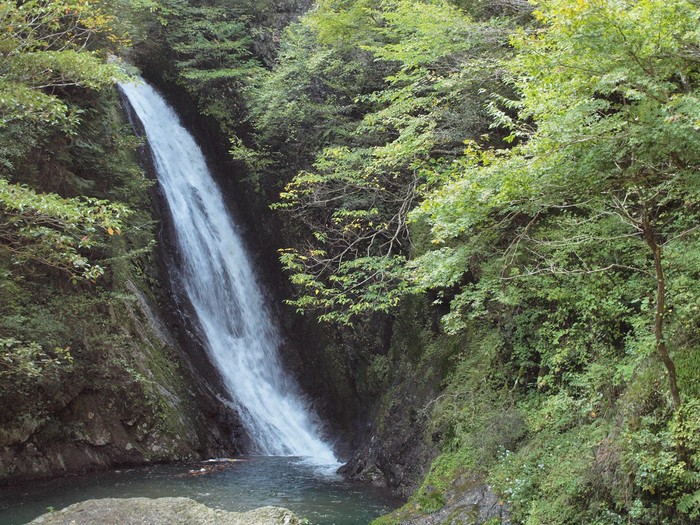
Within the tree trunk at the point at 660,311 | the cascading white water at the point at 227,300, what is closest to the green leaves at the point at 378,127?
the cascading white water at the point at 227,300

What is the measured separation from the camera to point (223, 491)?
360 inches

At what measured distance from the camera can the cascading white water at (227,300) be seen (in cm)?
1416

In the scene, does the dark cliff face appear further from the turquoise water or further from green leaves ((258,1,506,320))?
green leaves ((258,1,506,320))

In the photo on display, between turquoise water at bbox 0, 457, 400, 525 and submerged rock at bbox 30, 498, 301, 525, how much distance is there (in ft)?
4.03

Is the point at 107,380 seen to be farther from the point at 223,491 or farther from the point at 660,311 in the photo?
the point at 660,311

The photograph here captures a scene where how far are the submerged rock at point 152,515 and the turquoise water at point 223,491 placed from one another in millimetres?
1228

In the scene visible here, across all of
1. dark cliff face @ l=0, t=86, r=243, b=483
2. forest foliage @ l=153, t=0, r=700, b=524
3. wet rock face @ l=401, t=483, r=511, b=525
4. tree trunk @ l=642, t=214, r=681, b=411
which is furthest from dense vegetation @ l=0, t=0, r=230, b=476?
tree trunk @ l=642, t=214, r=681, b=411

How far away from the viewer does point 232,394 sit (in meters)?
14.0

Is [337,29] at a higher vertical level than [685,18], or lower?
higher

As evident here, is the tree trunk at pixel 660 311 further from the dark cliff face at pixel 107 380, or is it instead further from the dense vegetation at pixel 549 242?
the dark cliff face at pixel 107 380

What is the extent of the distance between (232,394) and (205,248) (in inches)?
167

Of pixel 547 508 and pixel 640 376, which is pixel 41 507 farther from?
pixel 640 376

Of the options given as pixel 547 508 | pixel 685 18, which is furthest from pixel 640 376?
pixel 685 18

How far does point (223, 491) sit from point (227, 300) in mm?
7085
